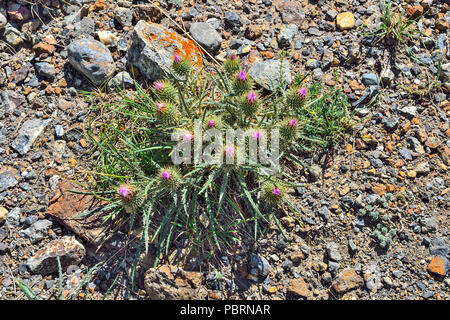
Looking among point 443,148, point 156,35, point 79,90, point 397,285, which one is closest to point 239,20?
point 156,35

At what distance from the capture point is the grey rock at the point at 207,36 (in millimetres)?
4207

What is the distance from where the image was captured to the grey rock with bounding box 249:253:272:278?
11.2 ft

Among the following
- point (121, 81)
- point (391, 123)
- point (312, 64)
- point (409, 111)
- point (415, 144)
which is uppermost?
point (312, 64)

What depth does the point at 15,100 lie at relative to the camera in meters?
3.99

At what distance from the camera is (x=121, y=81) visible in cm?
406

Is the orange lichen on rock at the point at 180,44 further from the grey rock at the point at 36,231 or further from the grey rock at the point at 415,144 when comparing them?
the grey rock at the point at 415,144

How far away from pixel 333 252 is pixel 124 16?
Answer: 11.4 ft

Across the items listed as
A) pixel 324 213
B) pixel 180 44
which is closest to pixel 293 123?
pixel 324 213

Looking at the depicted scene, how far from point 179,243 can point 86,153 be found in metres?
1.38

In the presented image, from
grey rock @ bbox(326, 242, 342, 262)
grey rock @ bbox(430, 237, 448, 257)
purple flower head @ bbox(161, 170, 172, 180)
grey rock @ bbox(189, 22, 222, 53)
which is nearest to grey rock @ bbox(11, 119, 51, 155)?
purple flower head @ bbox(161, 170, 172, 180)

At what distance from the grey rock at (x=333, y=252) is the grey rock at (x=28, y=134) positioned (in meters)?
3.14

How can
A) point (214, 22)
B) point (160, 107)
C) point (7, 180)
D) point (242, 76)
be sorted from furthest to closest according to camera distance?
1. point (214, 22)
2. point (7, 180)
3. point (242, 76)
4. point (160, 107)

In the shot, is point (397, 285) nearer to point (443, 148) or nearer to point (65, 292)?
point (443, 148)

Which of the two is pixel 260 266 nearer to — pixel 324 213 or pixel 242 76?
pixel 324 213
